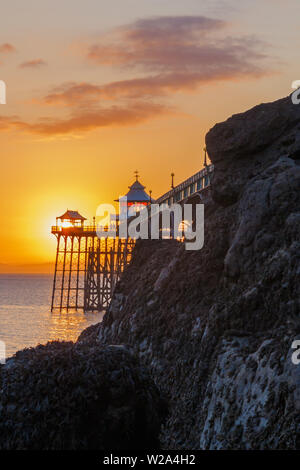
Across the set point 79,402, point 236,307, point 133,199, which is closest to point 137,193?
point 133,199

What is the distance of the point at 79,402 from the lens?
1371 centimetres

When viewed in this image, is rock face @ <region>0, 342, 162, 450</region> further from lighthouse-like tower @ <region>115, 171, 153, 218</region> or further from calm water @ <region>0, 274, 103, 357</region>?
lighthouse-like tower @ <region>115, 171, 153, 218</region>

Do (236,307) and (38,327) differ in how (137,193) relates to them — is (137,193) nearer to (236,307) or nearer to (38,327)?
(38,327)

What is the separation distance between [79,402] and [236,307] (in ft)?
18.4

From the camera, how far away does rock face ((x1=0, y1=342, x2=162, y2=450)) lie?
13.5 meters

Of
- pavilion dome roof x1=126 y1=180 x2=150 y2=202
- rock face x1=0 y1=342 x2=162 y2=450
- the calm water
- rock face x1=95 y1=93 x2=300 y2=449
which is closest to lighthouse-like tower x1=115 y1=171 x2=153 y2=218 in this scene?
pavilion dome roof x1=126 y1=180 x2=150 y2=202

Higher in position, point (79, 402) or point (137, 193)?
point (137, 193)

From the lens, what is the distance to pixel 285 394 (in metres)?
13.6

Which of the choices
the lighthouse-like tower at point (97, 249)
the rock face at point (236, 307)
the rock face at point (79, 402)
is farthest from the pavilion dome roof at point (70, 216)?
the rock face at point (79, 402)

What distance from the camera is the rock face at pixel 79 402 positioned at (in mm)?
13484

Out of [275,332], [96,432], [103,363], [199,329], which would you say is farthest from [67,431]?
[199,329]

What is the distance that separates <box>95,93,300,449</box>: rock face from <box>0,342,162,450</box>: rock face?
2.09 meters
